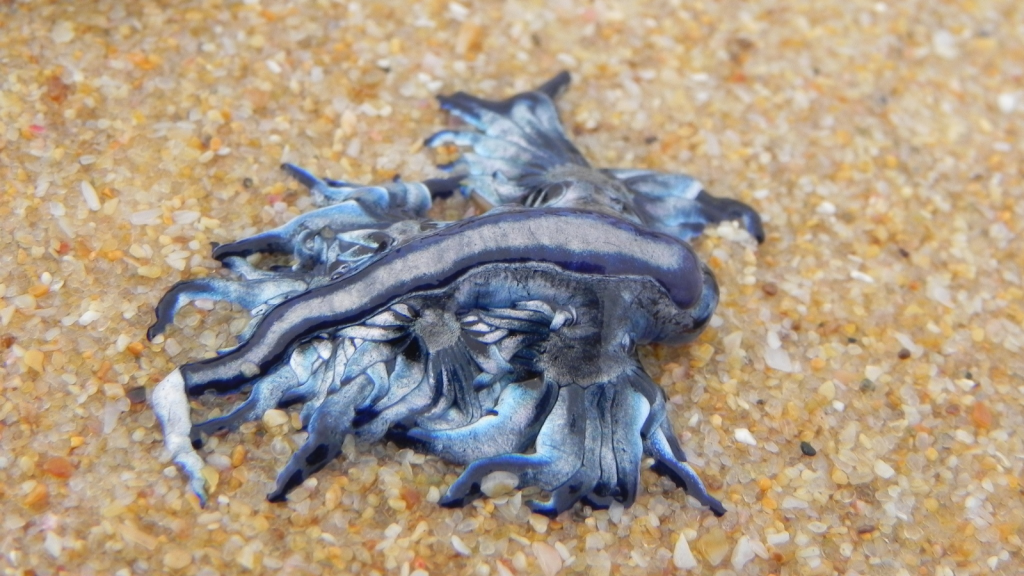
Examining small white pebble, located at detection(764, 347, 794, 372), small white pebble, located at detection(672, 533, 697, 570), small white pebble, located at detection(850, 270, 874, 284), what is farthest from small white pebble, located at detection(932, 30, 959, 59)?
small white pebble, located at detection(672, 533, 697, 570)

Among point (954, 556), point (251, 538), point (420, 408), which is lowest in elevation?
point (954, 556)

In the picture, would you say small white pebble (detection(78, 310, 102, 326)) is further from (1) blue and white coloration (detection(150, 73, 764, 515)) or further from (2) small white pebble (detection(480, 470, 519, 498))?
(2) small white pebble (detection(480, 470, 519, 498))

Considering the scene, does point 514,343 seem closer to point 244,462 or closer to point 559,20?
point 244,462

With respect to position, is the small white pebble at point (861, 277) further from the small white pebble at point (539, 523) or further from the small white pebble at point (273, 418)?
the small white pebble at point (273, 418)

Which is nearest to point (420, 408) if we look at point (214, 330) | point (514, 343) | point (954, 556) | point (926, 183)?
point (514, 343)

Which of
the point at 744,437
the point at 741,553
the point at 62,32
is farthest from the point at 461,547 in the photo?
the point at 62,32

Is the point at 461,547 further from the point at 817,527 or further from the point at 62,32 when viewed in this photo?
the point at 62,32
